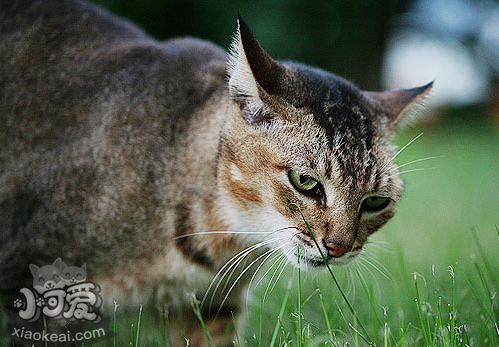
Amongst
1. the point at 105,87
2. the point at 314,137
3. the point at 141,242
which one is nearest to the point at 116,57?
the point at 105,87

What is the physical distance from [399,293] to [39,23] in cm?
264

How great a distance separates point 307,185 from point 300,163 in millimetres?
96

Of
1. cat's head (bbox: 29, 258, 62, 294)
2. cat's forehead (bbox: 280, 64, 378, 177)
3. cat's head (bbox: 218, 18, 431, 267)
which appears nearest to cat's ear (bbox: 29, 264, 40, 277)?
cat's head (bbox: 29, 258, 62, 294)

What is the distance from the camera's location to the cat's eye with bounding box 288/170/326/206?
2.12 m

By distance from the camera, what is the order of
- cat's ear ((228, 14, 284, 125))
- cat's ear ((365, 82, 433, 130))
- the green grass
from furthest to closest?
1. cat's ear ((365, 82, 433, 130))
2. the green grass
3. cat's ear ((228, 14, 284, 125))

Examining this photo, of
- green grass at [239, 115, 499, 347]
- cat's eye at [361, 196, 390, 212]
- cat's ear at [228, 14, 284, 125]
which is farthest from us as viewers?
cat's eye at [361, 196, 390, 212]

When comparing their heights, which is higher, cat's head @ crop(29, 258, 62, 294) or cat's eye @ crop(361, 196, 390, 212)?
cat's eye @ crop(361, 196, 390, 212)

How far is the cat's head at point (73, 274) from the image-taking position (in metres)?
2.44

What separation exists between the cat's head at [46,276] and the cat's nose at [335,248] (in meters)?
1.27

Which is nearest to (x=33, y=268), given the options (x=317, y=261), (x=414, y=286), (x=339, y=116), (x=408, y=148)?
(x=317, y=261)

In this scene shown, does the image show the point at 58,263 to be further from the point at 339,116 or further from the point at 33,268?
the point at 339,116

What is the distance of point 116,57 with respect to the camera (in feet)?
9.20

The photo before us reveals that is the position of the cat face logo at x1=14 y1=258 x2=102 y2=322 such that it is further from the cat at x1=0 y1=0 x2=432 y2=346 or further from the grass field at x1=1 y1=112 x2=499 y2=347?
the grass field at x1=1 y1=112 x2=499 y2=347

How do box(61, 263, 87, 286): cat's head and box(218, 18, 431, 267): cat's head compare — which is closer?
box(218, 18, 431, 267): cat's head
